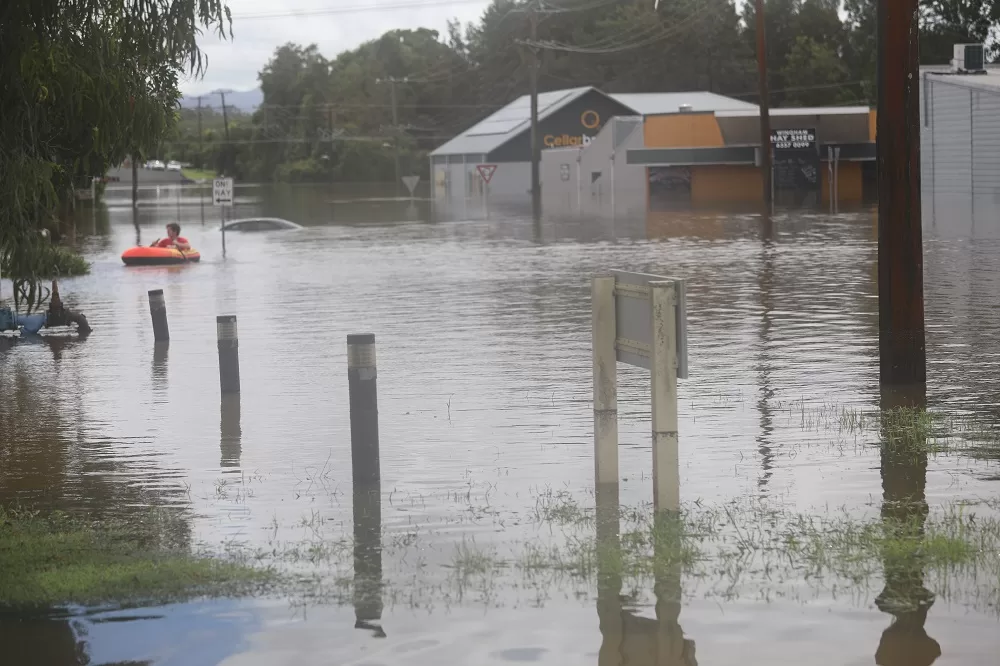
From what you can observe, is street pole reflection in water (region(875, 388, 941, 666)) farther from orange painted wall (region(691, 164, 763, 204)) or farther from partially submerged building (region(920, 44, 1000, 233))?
orange painted wall (region(691, 164, 763, 204))

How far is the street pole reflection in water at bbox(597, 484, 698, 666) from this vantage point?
241 inches

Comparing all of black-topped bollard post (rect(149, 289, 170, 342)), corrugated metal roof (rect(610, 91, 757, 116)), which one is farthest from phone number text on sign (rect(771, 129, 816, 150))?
black-topped bollard post (rect(149, 289, 170, 342))

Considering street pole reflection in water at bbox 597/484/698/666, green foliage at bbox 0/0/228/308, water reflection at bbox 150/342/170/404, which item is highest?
green foliage at bbox 0/0/228/308

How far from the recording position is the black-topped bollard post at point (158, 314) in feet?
57.9

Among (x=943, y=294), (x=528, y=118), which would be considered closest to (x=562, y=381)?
(x=943, y=294)

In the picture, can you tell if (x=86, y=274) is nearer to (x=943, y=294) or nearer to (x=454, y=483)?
(x=943, y=294)

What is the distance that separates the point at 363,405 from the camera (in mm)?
8961

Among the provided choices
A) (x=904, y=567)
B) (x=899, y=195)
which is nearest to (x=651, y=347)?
(x=904, y=567)

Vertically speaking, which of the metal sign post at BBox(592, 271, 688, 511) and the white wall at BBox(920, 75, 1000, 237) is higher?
the white wall at BBox(920, 75, 1000, 237)

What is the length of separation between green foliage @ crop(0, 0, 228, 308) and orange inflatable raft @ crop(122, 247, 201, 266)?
24.4 meters

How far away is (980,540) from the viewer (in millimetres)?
7484

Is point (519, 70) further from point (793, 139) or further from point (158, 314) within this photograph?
point (158, 314)

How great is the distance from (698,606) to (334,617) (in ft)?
5.42

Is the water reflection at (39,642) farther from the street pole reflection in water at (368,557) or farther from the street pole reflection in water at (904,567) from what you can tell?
the street pole reflection in water at (904,567)
